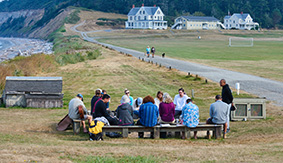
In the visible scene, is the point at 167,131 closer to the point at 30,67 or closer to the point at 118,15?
the point at 30,67

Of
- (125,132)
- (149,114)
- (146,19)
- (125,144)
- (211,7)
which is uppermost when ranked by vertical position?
(211,7)

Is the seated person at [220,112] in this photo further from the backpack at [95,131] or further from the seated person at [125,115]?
the backpack at [95,131]

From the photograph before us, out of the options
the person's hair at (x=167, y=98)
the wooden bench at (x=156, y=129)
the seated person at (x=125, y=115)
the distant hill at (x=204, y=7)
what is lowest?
the wooden bench at (x=156, y=129)

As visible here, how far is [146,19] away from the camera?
475 ft

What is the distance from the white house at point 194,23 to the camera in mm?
147500

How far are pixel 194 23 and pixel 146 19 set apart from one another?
17.4m

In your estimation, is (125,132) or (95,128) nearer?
(95,128)

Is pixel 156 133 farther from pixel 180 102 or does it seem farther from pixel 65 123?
pixel 65 123

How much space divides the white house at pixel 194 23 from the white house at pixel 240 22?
10374 mm

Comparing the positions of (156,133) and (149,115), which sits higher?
(149,115)

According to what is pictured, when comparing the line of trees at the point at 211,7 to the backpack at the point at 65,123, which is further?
the line of trees at the point at 211,7

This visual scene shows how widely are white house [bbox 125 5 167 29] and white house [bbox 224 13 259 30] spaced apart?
101 ft

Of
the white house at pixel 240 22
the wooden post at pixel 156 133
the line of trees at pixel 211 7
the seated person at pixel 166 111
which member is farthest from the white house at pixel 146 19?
the wooden post at pixel 156 133

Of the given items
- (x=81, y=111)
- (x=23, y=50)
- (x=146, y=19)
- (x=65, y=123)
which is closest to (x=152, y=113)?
(x=81, y=111)
